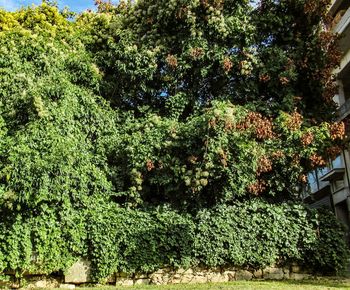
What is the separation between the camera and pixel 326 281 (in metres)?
9.79

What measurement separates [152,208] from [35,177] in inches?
126

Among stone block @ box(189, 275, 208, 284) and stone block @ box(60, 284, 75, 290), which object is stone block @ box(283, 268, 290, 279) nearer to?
stone block @ box(189, 275, 208, 284)

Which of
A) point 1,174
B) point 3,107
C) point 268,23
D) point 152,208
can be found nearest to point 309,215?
point 152,208

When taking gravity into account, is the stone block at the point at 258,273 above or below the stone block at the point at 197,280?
above

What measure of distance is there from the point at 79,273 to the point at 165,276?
2067 millimetres

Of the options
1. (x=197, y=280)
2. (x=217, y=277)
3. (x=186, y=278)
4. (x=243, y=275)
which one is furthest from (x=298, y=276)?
(x=186, y=278)

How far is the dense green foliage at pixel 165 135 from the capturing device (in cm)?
936

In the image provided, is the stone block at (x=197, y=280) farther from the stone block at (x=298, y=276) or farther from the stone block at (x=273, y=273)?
the stone block at (x=298, y=276)

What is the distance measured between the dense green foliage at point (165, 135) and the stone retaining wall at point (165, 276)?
295 millimetres

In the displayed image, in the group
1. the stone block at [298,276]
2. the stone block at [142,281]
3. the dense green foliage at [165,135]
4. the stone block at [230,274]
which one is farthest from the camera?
the stone block at [298,276]

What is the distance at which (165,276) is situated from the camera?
32.8 feet

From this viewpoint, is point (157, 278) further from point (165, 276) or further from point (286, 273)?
point (286, 273)

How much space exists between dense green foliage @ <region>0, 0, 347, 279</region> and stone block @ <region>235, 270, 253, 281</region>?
1.21ft

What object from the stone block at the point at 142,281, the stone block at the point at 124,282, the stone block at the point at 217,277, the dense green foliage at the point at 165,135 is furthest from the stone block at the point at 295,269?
the stone block at the point at 124,282
